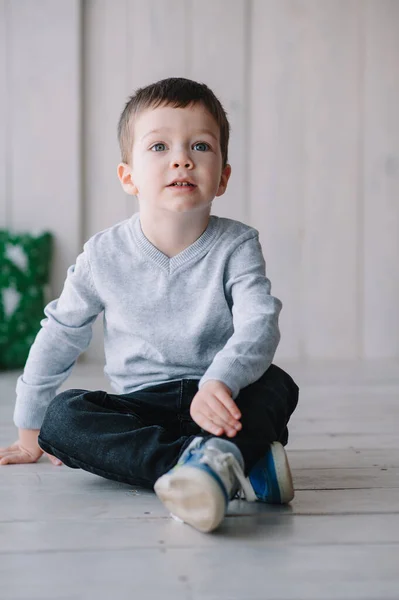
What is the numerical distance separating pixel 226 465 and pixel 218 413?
0.07m

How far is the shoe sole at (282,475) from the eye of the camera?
946 millimetres

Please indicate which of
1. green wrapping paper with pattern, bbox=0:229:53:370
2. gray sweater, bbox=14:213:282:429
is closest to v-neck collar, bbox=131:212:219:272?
gray sweater, bbox=14:213:282:429

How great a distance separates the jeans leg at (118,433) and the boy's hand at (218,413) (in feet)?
0.25

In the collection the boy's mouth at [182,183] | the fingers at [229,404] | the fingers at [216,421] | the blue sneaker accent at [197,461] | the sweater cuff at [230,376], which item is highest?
the boy's mouth at [182,183]

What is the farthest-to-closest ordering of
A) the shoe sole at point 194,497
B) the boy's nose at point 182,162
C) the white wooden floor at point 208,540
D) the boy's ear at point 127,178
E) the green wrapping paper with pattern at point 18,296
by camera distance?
the green wrapping paper with pattern at point 18,296 → the boy's ear at point 127,178 → the boy's nose at point 182,162 → the shoe sole at point 194,497 → the white wooden floor at point 208,540

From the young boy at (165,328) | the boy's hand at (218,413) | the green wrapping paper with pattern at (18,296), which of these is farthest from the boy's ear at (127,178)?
the green wrapping paper with pattern at (18,296)

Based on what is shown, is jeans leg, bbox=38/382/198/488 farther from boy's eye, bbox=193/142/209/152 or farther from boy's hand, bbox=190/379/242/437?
boy's eye, bbox=193/142/209/152

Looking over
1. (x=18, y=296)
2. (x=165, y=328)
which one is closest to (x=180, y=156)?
(x=165, y=328)

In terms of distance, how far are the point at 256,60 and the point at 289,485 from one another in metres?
1.60

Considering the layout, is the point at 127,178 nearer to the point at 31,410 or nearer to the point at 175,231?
the point at 175,231

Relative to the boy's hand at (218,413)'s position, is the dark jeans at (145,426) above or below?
below

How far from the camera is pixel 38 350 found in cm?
118

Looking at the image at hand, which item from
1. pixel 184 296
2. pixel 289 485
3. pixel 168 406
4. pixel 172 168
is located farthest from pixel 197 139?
pixel 289 485

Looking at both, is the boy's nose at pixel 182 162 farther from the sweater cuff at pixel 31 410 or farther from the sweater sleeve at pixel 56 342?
the sweater cuff at pixel 31 410
